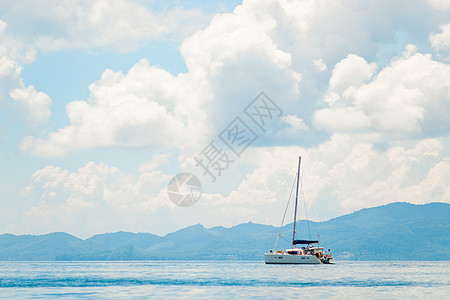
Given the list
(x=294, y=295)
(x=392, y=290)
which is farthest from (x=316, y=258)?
(x=294, y=295)

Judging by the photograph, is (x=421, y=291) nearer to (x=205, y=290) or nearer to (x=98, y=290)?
(x=205, y=290)

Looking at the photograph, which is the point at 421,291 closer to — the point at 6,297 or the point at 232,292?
the point at 232,292

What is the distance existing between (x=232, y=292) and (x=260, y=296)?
8257 mm

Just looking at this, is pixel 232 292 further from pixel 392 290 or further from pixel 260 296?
pixel 392 290

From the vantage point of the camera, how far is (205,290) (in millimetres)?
86875

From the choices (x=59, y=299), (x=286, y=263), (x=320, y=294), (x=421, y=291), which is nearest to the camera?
(x=59, y=299)

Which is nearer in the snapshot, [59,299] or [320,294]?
[59,299]

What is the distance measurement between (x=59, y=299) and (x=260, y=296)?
85.8 ft

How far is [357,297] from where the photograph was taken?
7412cm

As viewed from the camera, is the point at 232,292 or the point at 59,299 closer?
the point at 59,299

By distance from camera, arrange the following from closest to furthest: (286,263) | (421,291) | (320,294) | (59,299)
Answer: (59,299) → (320,294) → (421,291) → (286,263)

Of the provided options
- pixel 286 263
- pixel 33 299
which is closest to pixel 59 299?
pixel 33 299

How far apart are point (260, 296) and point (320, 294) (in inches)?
357

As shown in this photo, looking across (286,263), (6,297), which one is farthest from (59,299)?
(286,263)
